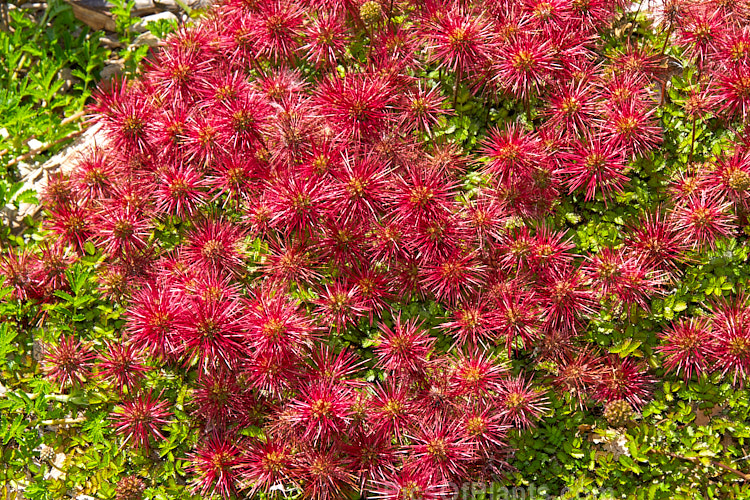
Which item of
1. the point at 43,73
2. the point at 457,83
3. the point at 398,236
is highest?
the point at 457,83

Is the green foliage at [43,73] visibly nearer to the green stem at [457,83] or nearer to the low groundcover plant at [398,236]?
the low groundcover plant at [398,236]

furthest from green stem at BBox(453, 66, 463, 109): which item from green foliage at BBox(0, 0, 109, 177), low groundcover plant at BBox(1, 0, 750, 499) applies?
green foliage at BBox(0, 0, 109, 177)

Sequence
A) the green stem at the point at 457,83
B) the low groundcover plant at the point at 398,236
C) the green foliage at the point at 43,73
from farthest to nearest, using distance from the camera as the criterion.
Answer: the green foliage at the point at 43,73 → the green stem at the point at 457,83 → the low groundcover plant at the point at 398,236

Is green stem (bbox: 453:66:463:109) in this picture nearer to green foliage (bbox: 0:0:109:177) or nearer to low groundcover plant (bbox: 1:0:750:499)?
low groundcover plant (bbox: 1:0:750:499)

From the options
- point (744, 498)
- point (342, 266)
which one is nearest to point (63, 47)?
point (342, 266)

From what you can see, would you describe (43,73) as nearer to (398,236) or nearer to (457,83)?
(457,83)

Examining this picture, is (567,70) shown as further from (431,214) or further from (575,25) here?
(431,214)

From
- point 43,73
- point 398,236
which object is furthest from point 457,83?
point 43,73

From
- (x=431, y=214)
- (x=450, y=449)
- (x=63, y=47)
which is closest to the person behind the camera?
(x=450, y=449)

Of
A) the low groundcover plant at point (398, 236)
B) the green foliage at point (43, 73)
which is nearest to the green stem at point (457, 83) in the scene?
the low groundcover plant at point (398, 236)
